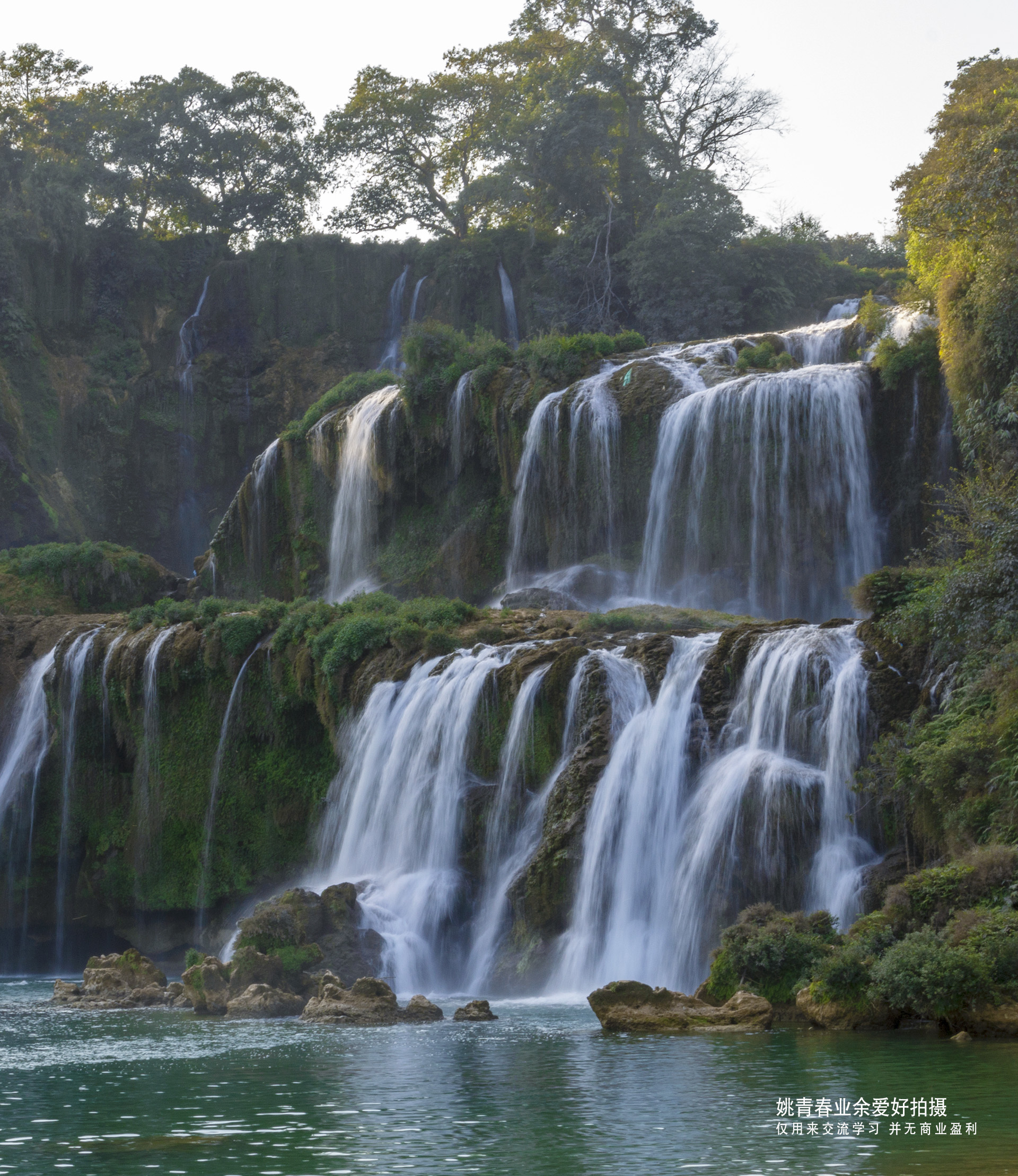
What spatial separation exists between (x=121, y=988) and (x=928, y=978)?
11.6m

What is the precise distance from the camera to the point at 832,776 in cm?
1867

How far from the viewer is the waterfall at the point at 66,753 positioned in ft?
101

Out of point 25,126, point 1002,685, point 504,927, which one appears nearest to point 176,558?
point 25,126

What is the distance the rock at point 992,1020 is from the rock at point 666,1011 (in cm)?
206

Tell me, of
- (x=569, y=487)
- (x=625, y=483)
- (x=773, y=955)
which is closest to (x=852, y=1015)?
(x=773, y=955)

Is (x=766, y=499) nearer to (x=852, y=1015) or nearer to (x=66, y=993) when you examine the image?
(x=66, y=993)

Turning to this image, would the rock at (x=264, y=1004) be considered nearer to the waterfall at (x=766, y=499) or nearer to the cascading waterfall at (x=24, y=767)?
the cascading waterfall at (x=24, y=767)

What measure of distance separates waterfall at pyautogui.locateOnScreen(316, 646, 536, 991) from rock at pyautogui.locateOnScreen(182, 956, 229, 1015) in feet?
10.1

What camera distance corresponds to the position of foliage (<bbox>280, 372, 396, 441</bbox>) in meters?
41.6

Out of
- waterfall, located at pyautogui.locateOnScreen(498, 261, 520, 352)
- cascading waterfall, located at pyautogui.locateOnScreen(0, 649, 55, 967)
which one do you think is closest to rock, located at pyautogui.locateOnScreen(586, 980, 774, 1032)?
cascading waterfall, located at pyautogui.locateOnScreen(0, 649, 55, 967)

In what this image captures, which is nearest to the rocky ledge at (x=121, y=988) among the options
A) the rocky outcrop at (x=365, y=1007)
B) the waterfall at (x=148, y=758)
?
the rocky outcrop at (x=365, y=1007)

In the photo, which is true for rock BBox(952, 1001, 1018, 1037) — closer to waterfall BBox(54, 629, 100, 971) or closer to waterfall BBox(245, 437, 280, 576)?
waterfall BBox(54, 629, 100, 971)

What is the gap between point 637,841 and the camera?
1956 cm

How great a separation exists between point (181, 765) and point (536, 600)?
334 inches
